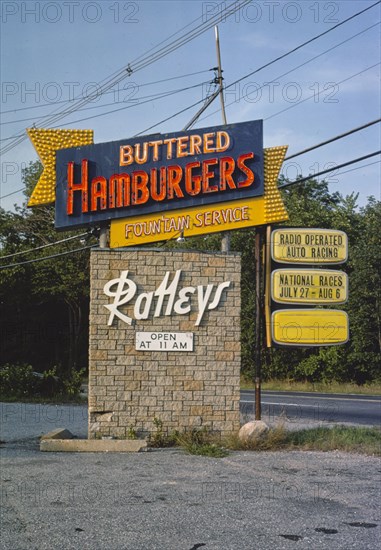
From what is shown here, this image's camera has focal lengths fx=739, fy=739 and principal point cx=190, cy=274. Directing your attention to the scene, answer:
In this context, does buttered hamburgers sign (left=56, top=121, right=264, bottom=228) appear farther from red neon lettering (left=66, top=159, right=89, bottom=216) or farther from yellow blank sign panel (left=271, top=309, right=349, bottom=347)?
yellow blank sign panel (left=271, top=309, right=349, bottom=347)

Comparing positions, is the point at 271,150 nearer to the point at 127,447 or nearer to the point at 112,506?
the point at 127,447

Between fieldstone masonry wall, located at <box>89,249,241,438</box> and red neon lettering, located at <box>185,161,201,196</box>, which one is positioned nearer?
fieldstone masonry wall, located at <box>89,249,241,438</box>

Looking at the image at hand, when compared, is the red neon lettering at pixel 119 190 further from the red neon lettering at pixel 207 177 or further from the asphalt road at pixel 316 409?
the asphalt road at pixel 316 409

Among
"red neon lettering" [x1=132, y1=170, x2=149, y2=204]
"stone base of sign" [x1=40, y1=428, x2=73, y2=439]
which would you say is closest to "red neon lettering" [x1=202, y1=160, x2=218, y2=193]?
"red neon lettering" [x1=132, y1=170, x2=149, y2=204]

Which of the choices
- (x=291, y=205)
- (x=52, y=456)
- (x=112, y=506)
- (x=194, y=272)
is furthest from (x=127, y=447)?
(x=291, y=205)

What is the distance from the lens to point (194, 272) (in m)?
13.9

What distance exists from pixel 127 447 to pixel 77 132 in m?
6.13

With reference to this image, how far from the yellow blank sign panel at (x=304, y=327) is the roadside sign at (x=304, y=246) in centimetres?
100

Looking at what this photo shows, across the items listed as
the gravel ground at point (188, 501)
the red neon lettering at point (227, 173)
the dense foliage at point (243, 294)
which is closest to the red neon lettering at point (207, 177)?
the red neon lettering at point (227, 173)

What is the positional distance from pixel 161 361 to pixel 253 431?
2102 millimetres

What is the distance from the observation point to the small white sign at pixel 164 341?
13570 mm

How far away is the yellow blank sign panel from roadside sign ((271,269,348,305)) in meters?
0.23

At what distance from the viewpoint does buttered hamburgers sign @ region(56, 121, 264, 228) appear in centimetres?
1423

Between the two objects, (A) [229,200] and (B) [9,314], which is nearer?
(A) [229,200]
